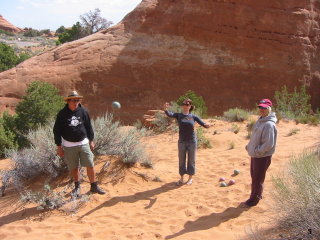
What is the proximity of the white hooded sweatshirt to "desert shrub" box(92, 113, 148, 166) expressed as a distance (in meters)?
2.51

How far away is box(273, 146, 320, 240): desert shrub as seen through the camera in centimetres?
313

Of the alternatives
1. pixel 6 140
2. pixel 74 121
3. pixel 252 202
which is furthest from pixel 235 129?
pixel 6 140

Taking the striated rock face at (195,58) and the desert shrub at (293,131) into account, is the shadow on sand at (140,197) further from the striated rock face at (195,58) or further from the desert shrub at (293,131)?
the striated rock face at (195,58)

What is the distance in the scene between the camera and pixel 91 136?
17.5 feet

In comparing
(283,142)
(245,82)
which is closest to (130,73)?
(245,82)

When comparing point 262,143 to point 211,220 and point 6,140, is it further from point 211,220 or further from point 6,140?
point 6,140

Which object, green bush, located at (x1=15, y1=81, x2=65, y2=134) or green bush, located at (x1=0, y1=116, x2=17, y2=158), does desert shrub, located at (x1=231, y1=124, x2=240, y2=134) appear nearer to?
green bush, located at (x1=15, y1=81, x2=65, y2=134)

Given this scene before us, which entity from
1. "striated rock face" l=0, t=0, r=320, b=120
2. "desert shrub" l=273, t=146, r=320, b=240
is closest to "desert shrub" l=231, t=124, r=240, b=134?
"striated rock face" l=0, t=0, r=320, b=120

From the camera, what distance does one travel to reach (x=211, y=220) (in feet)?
15.1

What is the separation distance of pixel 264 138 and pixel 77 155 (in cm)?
265

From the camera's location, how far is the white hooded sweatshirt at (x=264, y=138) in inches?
175

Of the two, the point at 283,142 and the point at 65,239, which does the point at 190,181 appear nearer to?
the point at 65,239

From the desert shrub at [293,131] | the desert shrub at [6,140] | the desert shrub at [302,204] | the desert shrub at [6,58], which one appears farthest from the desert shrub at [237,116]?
the desert shrub at [6,58]

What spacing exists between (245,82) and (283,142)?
7329 millimetres
